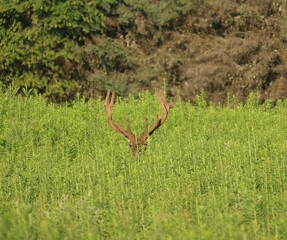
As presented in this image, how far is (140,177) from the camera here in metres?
11.5

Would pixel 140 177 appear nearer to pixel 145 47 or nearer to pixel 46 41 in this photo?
pixel 46 41

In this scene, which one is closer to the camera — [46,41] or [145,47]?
[46,41]

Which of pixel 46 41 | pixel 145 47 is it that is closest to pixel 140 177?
pixel 46 41

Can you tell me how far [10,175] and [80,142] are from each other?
14.9 feet

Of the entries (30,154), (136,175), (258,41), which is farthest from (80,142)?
(258,41)

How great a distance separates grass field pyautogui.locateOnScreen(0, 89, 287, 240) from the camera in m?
7.55

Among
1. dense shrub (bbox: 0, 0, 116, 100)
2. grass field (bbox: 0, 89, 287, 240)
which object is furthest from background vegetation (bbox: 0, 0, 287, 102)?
grass field (bbox: 0, 89, 287, 240)

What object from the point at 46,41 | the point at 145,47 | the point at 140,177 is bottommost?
the point at 145,47

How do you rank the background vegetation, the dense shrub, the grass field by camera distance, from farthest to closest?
the background vegetation, the dense shrub, the grass field

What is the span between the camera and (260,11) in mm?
24953

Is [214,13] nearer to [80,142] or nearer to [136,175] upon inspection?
[80,142]

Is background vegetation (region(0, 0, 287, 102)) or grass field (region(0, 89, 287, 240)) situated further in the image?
background vegetation (region(0, 0, 287, 102))

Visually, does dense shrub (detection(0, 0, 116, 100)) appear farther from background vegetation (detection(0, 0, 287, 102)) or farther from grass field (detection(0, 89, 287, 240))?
grass field (detection(0, 89, 287, 240))

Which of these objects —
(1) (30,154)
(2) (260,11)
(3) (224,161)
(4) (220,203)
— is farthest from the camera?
(2) (260,11)
